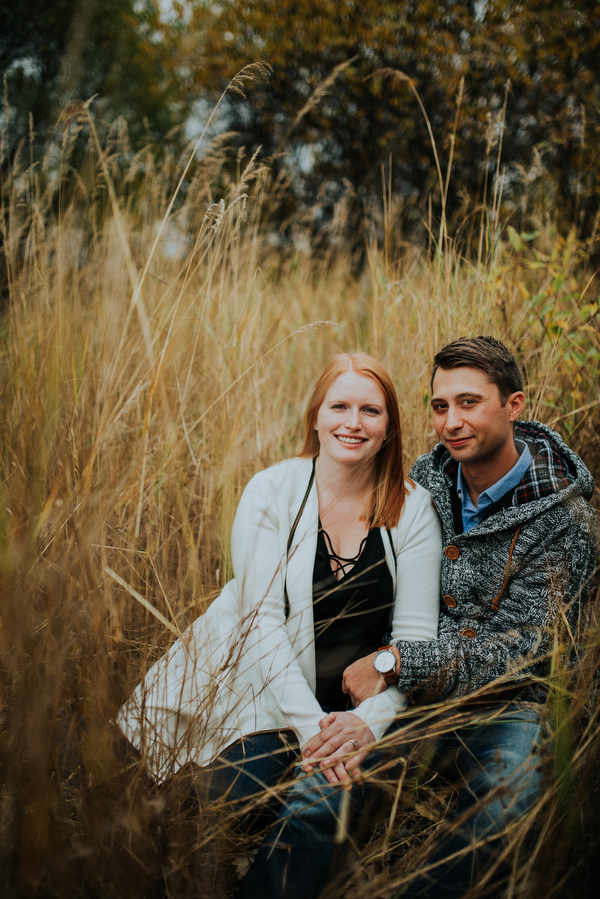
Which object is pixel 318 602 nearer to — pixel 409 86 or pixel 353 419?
pixel 353 419

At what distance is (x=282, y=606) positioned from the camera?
1492 mm

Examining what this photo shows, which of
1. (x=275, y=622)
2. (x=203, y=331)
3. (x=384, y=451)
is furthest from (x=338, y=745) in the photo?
(x=203, y=331)

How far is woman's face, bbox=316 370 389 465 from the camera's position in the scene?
61.8 inches

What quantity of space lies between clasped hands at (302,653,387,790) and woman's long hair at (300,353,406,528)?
482mm

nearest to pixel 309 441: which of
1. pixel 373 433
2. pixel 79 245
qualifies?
pixel 373 433

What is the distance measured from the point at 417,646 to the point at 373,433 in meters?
0.64

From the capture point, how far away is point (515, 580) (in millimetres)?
1482

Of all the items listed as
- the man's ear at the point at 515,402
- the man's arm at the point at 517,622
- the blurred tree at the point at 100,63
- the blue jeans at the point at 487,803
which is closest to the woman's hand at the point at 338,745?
the man's arm at the point at 517,622

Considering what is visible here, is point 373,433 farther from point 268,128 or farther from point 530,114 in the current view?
point 268,128

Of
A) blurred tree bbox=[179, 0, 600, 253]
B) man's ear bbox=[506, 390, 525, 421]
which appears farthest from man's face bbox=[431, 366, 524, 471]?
blurred tree bbox=[179, 0, 600, 253]

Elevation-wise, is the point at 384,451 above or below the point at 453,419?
below

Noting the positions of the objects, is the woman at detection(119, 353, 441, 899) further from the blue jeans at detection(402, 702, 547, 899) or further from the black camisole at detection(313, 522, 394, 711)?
the blue jeans at detection(402, 702, 547, 899)

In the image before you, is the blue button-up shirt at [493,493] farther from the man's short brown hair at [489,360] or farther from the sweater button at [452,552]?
the man's short brown hair at [489,360]

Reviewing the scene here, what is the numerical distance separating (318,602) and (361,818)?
20.8 inches
